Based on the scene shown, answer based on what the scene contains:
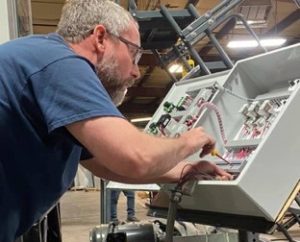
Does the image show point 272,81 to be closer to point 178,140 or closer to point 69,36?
point 178,140

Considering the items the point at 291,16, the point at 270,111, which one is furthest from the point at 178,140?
the point at 291,16

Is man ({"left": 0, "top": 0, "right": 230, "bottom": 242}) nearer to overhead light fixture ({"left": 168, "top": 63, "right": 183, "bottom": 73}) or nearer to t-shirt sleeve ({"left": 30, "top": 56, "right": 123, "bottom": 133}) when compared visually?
t-shirt sleeve ({"left": 30, "top": 56, "right": 123, "bottom": 133})

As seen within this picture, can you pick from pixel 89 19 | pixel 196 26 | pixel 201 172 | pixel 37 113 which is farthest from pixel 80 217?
pixel 37 113

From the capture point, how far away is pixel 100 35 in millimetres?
1514

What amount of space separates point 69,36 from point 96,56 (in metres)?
0.11

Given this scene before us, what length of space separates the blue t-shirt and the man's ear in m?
0.11

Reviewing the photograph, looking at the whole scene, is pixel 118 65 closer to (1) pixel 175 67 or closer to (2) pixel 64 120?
(2) pixel 64 120

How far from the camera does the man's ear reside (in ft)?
4.94

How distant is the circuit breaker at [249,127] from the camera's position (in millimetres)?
1516

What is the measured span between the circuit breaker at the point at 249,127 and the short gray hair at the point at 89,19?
59 cm

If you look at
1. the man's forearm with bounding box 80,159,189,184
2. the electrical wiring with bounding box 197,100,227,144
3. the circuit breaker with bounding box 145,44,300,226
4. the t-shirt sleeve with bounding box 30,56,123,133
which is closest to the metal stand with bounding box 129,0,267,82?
the circuit breaker with bounding box 145,44,300,226

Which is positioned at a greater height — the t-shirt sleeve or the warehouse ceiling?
the warehouse ceiling

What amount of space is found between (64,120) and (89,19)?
17.0 inches

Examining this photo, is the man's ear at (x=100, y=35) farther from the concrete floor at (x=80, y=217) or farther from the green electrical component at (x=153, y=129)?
the concrete floor at (x=80, y=217)
